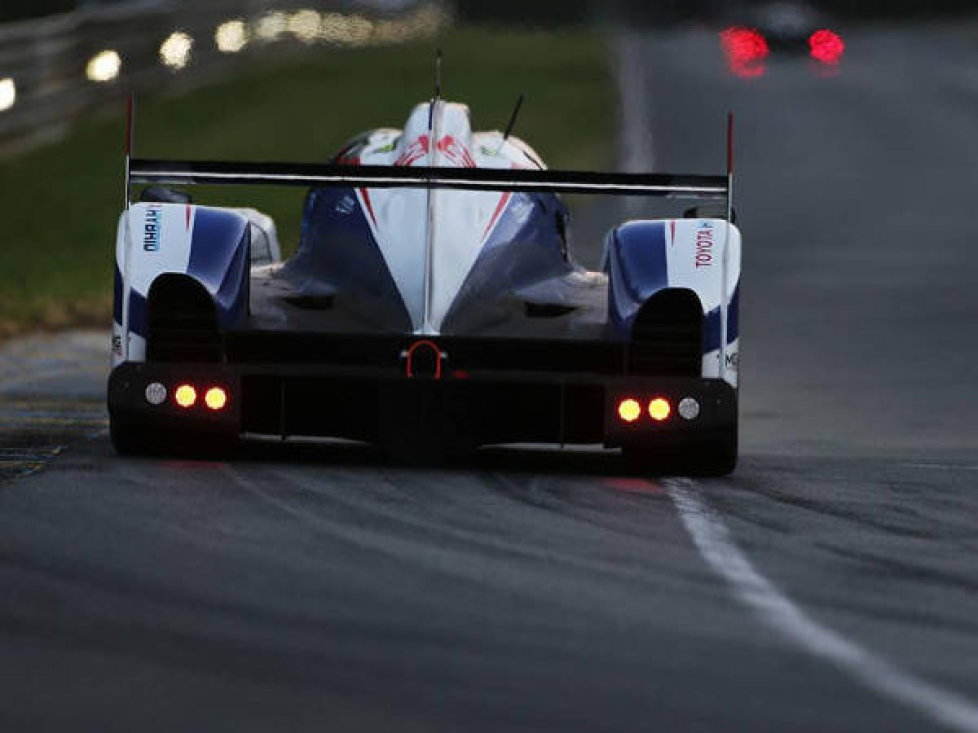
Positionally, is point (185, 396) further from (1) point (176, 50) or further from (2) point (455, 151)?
(1) point (176, 50)

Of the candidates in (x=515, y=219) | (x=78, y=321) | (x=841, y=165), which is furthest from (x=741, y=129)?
(x=515, y=219)

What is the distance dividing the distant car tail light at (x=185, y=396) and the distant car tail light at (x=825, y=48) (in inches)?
1899

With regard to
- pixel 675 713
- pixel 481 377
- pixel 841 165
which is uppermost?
pixel 841 165

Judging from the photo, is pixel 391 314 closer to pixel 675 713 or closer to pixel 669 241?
pixel 669 241

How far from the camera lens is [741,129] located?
42094 millimetres

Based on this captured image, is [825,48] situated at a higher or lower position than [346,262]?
higher

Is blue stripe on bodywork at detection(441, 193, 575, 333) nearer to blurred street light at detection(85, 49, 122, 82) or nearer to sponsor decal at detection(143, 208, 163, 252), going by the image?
sponsor decal at detection(143, 208, 163, 252)

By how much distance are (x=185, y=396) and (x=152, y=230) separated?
824 mm

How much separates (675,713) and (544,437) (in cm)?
499

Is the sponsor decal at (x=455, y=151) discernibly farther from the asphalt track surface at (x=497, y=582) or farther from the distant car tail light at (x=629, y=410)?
the distant car tail light at (x=629, y=410)

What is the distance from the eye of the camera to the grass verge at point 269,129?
23328 millimetres

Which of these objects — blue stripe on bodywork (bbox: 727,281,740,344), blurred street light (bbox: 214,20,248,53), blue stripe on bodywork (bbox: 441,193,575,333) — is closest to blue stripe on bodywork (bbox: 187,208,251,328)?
blue stripe on bodywork (bbox: 441,193,575,333)

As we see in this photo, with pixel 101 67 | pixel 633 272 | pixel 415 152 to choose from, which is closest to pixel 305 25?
pixel 101 67

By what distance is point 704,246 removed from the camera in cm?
1182
